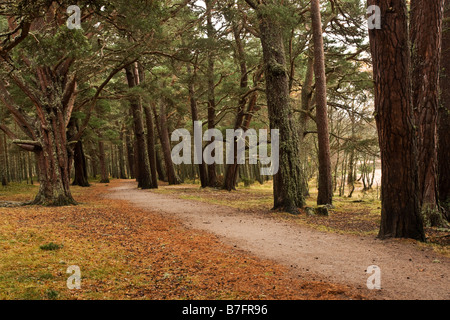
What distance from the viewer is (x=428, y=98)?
7742mm

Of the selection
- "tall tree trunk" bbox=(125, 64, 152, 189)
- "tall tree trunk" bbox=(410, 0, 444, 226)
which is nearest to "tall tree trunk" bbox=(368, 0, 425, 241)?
"tall tree trunk" bbox=(410, 0, 444, 226)

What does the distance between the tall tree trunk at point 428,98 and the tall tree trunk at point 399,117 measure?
1597mm

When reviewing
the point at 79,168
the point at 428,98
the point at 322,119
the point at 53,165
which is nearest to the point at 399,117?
Answer: the point at 428,98

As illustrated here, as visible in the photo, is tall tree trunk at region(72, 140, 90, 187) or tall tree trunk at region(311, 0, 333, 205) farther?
tall tree trunk at region(72, 140, 90, 187)

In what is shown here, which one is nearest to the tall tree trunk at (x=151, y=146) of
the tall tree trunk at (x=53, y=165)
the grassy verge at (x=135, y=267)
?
the tall tree trunk at (x=53, y=165)

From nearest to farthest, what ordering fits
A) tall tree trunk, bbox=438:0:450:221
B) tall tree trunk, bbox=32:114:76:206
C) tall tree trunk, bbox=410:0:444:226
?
1. tall tree trunk, bbox=410:0:444:226
2. tall tree trunk, bbox=438:0:450:221
3. tall tree trunk, bbox=32:114:76:206

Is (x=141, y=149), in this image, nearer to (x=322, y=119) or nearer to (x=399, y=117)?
(x=322, y=119)

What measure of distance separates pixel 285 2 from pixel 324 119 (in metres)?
5.04

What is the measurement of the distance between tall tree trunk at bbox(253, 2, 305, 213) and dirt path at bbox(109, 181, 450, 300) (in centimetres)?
188

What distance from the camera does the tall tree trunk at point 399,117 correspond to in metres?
6.43

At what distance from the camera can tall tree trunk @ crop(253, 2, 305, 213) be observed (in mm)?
10930

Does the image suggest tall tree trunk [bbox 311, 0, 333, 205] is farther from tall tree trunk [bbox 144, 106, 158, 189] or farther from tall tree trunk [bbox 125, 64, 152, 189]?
tall tree trunk [bbox 144, 106, 158, 189]

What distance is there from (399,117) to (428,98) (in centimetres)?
200
